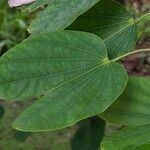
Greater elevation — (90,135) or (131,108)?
(131,108)

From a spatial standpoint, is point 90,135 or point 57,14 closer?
point 57,14

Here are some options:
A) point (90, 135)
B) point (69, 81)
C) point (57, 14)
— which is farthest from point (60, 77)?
point (90, 135)

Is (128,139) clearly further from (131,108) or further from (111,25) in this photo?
(111,25)

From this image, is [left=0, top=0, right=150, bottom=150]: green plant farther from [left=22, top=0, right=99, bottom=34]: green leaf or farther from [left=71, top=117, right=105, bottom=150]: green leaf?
[left=71, top=117, right=105, bottom=150]: green leaf

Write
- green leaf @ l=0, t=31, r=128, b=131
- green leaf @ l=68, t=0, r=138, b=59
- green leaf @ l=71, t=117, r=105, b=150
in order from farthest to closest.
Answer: green leaf @ l=71, t=117, r=105, b=150 < green leaf @ l=68, t=0, r=138, b=59 < green leaf @ l=0, t=31, r=128, b=131

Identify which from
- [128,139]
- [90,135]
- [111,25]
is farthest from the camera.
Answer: [90,135]

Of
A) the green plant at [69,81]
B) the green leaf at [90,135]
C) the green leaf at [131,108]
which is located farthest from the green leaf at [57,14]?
the green leaf at [90,135]

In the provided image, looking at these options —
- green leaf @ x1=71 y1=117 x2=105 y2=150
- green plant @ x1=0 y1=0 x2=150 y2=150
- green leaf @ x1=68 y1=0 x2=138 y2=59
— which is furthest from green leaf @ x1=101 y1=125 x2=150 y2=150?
green leaf @ x1=71 y1=117 x2=105 y2=150
